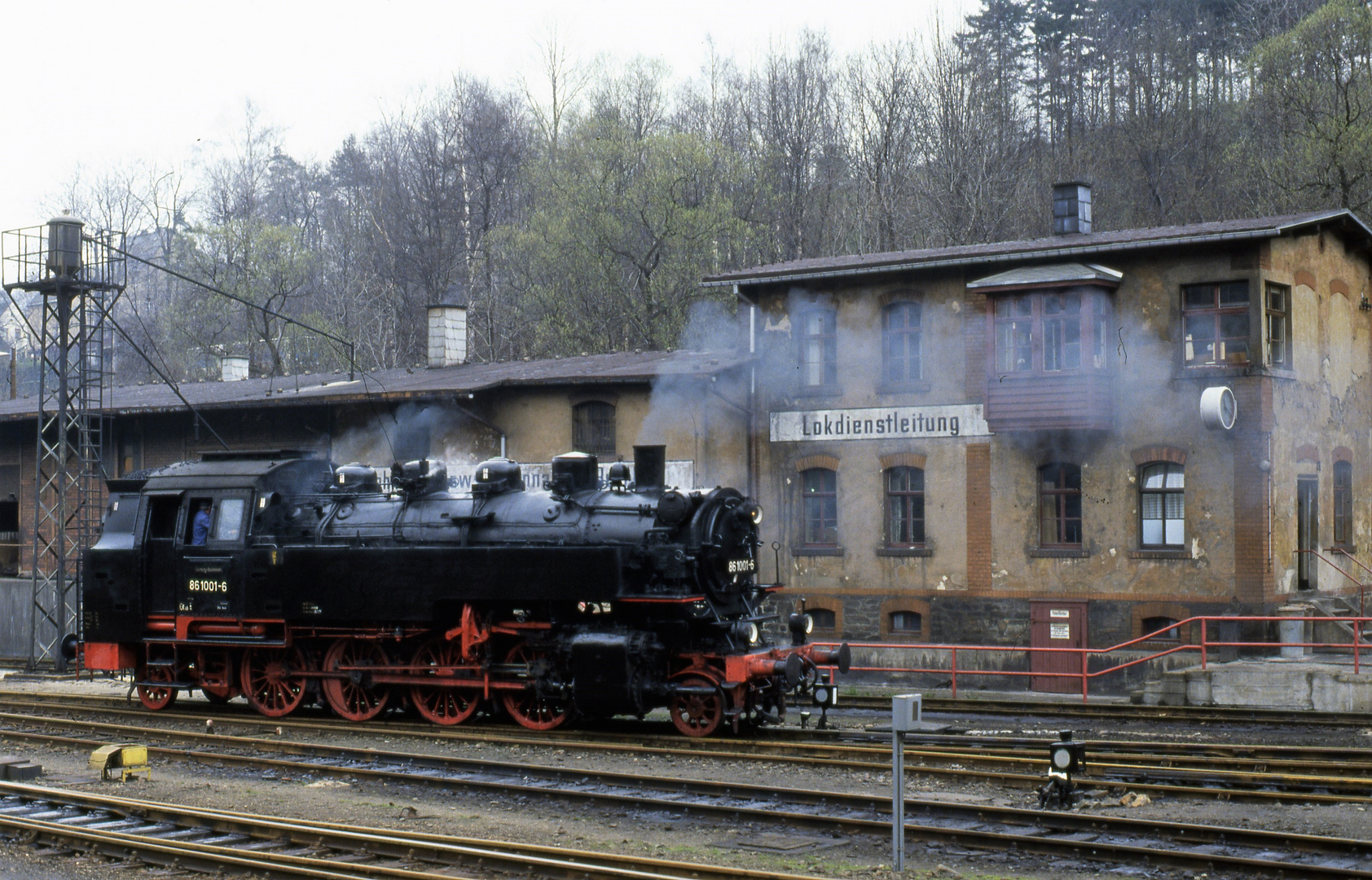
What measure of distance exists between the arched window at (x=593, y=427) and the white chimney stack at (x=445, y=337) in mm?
5392

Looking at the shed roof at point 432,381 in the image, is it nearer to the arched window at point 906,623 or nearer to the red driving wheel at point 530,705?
the arched window at point 906,623

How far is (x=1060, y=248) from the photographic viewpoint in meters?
21.9

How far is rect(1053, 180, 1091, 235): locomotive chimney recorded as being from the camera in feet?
80.5

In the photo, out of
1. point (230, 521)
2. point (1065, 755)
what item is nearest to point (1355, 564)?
point (1065, 755)

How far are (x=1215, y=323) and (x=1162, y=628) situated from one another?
476cm

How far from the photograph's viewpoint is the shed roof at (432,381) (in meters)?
25.4

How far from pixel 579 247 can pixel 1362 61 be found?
20.9 m

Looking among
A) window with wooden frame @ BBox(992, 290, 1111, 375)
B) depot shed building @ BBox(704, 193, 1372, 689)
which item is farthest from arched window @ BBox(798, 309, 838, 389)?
window with wooden frame @ BBox(992, 290, 1111, 375)

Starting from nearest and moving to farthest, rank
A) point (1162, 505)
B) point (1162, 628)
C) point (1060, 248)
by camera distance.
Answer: point (1162, 628), point (1162, 505), point (1060, 248)

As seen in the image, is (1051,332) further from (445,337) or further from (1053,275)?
(445,337)

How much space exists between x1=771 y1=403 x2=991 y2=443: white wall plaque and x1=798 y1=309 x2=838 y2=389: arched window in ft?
1.94

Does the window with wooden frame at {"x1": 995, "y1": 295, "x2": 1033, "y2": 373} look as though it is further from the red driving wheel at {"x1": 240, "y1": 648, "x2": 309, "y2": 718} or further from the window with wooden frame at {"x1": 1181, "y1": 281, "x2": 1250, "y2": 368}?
the red driving wheel at {"x1": 240, "y1": 648, "x2": 309, "y2": 718}

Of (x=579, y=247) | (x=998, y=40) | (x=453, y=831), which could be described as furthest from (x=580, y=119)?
(x=453, y=831)

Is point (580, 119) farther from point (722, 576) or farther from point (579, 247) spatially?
point (722, 576)
